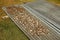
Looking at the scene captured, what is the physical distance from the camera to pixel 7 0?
9070mm

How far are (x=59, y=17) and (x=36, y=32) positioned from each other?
1.82 meters

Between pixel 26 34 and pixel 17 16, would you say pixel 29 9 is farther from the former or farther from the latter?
pixel 26 34

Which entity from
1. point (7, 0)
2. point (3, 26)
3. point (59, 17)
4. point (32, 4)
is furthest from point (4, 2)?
point (59, 17)

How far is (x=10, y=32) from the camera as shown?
5.55 m

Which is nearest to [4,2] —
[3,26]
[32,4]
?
[32,4]

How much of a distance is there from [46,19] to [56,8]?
1649 millimetres

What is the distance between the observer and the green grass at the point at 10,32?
522 centimetres

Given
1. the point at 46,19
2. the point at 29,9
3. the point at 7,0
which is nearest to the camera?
the point at 46,19

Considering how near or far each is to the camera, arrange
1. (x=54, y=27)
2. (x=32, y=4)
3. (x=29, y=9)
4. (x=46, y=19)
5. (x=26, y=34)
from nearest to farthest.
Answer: (x=26, y=34) < (x=54, y=27) < (x=46, y=19) < (x=29, y=9) < (x=32, y=4)

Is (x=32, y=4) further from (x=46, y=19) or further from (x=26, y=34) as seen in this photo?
(x=26, y=34)

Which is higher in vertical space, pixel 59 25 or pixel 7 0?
A: pixel 59 25

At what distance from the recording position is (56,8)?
780 cm

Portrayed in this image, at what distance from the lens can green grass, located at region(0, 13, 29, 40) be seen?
5223mm

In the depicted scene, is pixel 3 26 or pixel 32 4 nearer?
pixel 3 26
